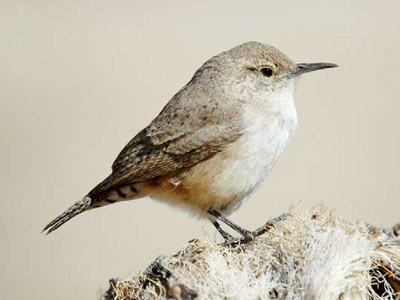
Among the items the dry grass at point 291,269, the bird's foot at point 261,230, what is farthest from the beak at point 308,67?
the dry grass at point 291,269

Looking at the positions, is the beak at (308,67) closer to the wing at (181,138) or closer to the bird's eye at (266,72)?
the bird's eye at (266,72)

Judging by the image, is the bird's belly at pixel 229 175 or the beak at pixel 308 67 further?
the beak at pixel 308 67

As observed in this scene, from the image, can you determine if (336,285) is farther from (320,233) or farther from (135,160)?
(135,160)

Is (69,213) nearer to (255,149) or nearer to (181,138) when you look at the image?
(181,138)

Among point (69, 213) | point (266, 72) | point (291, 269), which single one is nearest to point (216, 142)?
point (266, 72)

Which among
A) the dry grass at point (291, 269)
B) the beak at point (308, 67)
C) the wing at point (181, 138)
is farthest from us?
the beak at point (308, 67)

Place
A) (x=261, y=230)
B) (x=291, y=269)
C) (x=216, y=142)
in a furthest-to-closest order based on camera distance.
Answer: (x=216, y=142)
(x=261, y=230)
(x=291, y=269)

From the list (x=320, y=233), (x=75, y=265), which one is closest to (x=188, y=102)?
(x=320, y=233)

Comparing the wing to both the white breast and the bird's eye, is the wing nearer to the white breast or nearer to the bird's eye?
the white breast
